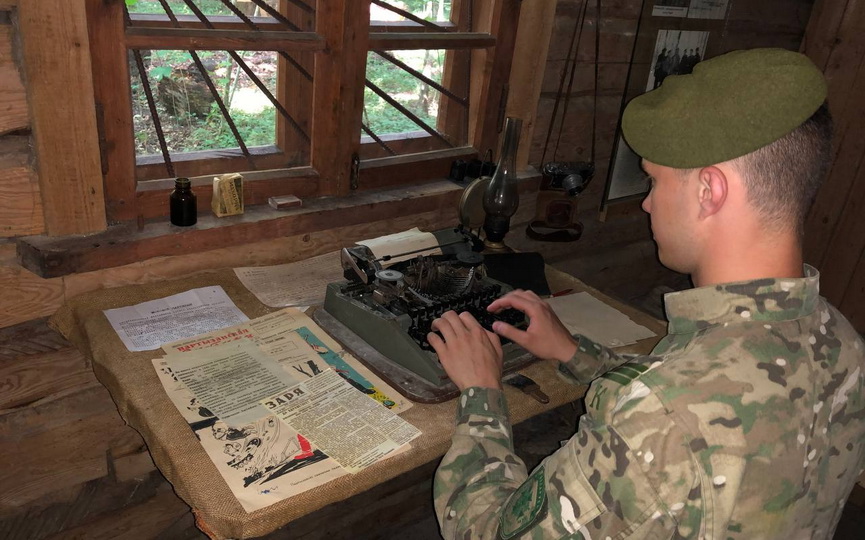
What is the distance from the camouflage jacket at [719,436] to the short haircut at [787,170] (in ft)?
0.41

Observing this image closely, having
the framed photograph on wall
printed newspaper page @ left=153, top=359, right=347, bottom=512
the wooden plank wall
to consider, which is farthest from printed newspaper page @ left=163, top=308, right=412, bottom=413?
the wooden plank wall

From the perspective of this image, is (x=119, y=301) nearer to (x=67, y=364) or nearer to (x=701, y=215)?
(x=67, y=364)

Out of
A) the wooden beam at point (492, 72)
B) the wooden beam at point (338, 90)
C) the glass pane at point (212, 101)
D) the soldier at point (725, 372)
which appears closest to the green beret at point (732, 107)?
the soldier at point (725, 372)

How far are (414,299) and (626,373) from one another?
762 millimetres

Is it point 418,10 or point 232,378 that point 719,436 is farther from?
point 418,10

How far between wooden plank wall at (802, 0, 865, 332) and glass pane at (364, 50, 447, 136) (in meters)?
2.44

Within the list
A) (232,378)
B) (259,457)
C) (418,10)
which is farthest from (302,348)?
(418,10)

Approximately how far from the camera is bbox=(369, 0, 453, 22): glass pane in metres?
2.41

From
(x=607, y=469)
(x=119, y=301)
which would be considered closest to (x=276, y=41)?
(x=119, y=301)

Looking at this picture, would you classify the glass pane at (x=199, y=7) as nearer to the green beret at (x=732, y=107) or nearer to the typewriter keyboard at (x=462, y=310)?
the typewriter keyboard at (x=462, y=310)

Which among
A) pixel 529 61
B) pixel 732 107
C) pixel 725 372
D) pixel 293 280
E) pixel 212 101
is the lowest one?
pixel 293 280

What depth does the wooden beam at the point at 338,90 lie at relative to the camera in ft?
6.97

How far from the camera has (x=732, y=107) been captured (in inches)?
42.3

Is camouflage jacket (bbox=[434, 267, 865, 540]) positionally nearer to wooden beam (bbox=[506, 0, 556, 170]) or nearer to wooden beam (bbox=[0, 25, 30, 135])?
wooden beam (bbox=[0, 25, 30, 135])
